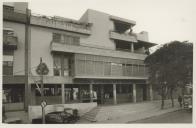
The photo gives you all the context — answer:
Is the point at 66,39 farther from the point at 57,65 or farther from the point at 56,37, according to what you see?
the point at 57,65

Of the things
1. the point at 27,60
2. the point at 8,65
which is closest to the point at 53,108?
the point at 27,60

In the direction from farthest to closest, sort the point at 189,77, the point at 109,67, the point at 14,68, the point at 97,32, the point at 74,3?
1. the point at 97,32
2. the point at 109,67
3. the point at 14,68
4. the point at 189,77
5. the point at 74,3

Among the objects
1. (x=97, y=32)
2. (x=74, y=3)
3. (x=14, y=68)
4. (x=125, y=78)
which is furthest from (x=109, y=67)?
(x=74, y=3)

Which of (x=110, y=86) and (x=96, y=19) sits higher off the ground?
(x=96, y=19)

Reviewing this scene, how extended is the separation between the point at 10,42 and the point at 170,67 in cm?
1396

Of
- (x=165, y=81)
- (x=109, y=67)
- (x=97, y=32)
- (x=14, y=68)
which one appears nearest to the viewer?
(x=14, y=68)

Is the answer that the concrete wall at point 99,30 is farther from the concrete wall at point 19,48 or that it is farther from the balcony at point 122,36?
the concrete wall at point 19,48

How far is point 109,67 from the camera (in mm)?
23047

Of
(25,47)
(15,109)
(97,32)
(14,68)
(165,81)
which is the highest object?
(97,32)

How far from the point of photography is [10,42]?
18.4m

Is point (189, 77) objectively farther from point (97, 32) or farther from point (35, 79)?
point (35, 79)

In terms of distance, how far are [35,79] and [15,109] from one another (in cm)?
301

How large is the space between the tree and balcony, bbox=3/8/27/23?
1301 centimetres

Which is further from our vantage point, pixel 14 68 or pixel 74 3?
pixel 14 68
